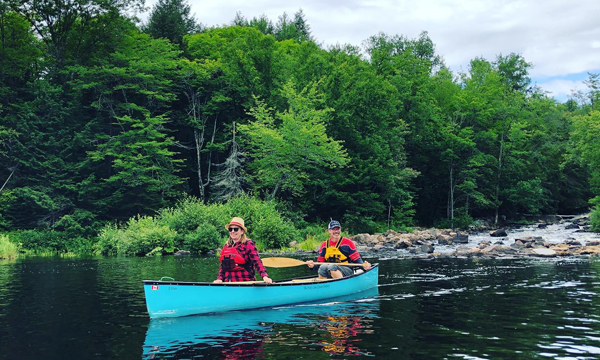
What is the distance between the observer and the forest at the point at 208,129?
38031mm

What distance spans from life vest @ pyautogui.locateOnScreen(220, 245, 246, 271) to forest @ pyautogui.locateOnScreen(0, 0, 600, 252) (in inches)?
753

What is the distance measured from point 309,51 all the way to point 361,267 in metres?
33.0

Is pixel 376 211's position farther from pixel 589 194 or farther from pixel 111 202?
pixel 589 194

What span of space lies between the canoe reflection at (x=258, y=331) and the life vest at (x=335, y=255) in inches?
67.5

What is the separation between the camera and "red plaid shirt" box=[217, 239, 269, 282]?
1202 centimetres

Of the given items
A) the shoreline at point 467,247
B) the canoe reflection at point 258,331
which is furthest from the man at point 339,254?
the shoreline at point 467,247

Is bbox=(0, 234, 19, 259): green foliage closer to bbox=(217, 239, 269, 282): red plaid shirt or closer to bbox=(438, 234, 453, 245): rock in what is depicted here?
bbox=(217, 239, 269, 282): red plaid shirt

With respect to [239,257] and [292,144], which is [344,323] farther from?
[292,144]

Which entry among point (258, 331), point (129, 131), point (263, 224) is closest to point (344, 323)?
point (258, 331)

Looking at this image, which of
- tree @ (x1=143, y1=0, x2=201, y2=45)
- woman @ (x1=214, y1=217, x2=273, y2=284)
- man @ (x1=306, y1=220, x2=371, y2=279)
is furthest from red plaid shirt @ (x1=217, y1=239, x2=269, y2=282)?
tree @ (x1=143, y1=0, x2=201, y2=45)

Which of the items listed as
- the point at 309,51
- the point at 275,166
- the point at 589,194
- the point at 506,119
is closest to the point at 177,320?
the point at 275,166

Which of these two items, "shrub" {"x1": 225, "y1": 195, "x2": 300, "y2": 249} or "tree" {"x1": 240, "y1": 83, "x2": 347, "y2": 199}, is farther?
"tree" {"x1": 240, "y1": 83, "x2": 347, "y2": 199}

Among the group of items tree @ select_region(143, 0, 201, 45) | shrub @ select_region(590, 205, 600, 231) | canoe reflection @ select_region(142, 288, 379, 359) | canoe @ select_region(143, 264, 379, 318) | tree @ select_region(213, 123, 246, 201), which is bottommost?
canoe reflection @ select_region(142, 288, 379, 359)

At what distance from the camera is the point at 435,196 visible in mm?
54594
